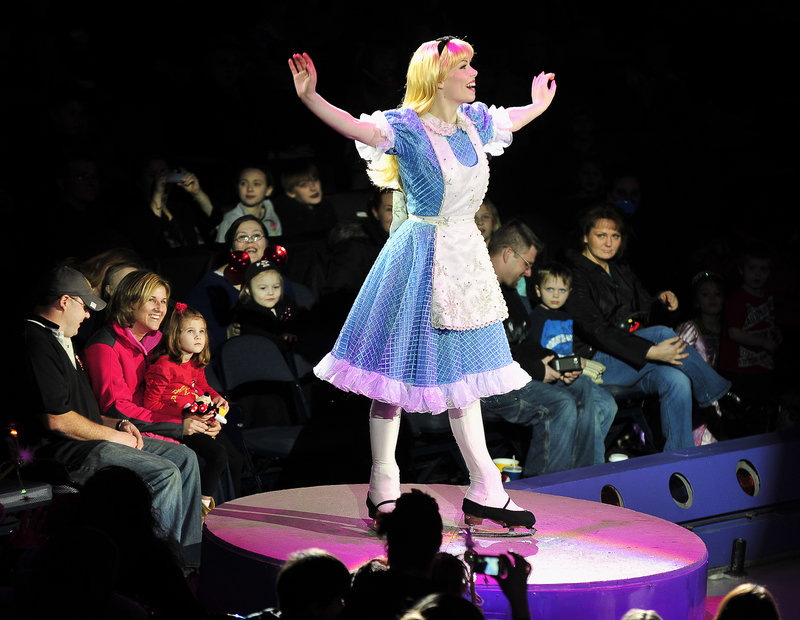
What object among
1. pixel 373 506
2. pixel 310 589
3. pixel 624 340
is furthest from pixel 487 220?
pixel 310 589

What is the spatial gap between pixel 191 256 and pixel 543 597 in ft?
11.2

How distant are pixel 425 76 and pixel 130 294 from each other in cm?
181

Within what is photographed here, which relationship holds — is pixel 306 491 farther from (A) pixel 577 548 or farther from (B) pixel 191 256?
(B) pixel 191 256

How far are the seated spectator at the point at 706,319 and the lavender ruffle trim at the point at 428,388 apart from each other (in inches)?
121

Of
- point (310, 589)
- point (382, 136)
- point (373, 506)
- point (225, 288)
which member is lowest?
point (373, 506)

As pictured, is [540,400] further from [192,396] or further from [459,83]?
[459,83]

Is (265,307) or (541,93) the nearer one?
(541,93)

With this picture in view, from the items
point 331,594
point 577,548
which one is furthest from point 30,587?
point 577,548

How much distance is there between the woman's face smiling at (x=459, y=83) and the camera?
4.24 meters

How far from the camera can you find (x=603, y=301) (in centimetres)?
684

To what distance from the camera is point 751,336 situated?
22.9 ft

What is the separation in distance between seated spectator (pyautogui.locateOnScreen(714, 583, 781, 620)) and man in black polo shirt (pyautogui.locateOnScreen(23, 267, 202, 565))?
2.52m

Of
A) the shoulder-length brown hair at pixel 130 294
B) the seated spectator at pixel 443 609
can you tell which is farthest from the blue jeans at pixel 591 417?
the seated spectator at pixel 443 609

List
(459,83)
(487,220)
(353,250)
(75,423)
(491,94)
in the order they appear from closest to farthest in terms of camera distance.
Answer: (459,83) → (75,423) → (353,250) → (487,220) → (491,94)
